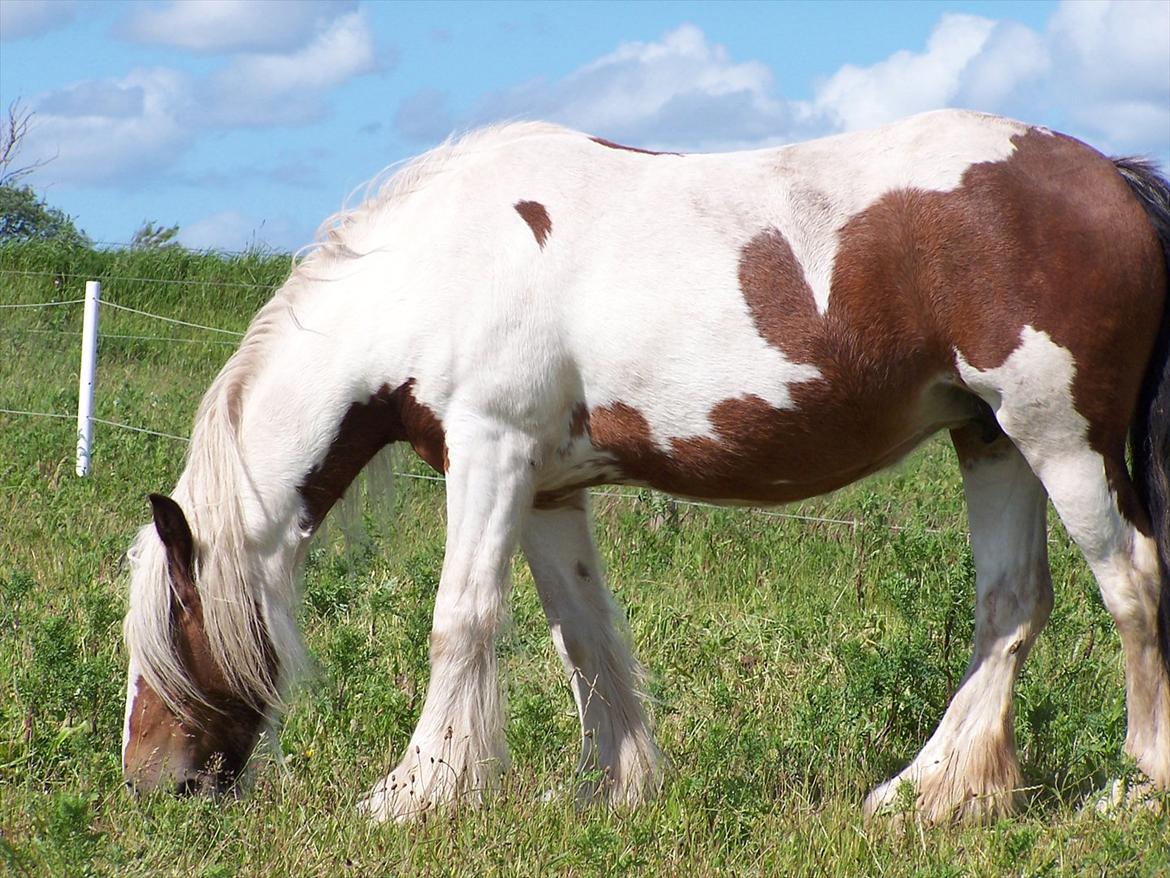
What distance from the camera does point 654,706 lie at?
476 centimetres

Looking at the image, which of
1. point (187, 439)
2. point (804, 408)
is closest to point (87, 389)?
point (187, 439)

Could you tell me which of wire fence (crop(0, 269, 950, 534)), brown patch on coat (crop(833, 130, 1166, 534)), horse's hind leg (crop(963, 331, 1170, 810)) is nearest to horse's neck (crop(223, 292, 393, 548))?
wire fence (crop(0, 269, 950, 534))

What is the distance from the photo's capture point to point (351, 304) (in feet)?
12.6

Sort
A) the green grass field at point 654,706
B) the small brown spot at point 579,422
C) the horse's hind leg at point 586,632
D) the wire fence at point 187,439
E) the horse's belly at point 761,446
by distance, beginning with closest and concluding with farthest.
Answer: the green grass field at point 654,706 < the horse's belly at point 761,446 < the small brown spot at point 579,422 < the horse's hind leg at point 586,632 < the wire fence at point 187,439

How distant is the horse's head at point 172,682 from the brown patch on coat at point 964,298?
1.47 meters

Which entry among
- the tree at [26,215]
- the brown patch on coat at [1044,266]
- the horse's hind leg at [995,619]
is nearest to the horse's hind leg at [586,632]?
the horse's hind leg at [995,619]

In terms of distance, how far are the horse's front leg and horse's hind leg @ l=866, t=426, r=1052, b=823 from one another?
1197 millimetres

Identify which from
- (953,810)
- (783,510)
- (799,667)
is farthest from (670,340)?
(783,510)

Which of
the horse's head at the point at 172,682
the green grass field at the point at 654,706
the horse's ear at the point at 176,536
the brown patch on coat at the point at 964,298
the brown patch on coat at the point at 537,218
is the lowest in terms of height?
the green grass field at the point at 654,706

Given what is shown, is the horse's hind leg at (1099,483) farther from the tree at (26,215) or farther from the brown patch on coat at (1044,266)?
the tree at (26,215)

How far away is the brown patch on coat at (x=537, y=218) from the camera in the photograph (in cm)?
367

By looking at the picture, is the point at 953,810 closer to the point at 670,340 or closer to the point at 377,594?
the point at 670,340

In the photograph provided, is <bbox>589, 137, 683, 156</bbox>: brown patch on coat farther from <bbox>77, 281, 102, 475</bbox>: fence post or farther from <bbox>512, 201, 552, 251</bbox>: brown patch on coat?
<bbox>77, 281, 102, 475</bbox>: fence post

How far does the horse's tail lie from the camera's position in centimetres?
350
